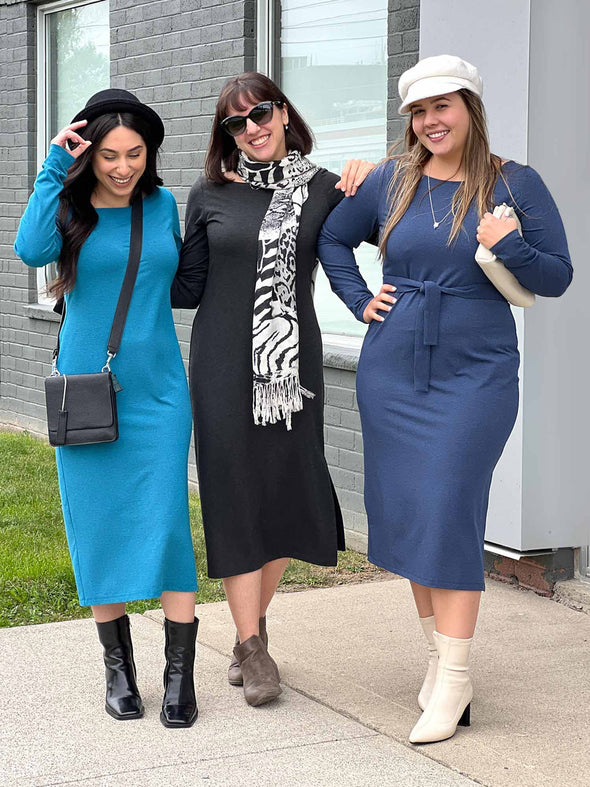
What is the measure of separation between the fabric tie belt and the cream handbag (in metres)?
0.06

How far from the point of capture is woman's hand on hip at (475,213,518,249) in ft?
11.7

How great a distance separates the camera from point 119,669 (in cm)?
409

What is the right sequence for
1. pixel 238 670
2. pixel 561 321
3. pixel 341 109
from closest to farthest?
pixel 238 670
pixel 561 321
pixel 341 109

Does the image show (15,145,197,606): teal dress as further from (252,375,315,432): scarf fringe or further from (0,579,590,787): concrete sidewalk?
(0,579,590,787): concrete sidewalk

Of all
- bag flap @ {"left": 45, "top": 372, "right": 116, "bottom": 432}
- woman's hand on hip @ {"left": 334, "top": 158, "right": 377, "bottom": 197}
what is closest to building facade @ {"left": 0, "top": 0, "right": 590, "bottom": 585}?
woman's hand on hip @ {"left": 334, "top": 158, "right": 377, "bottom": 197}

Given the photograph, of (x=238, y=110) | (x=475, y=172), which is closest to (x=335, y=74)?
(x=238, y=110)

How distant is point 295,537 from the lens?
4273 mm

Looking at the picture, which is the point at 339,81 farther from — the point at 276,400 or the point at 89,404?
the point at 89,404

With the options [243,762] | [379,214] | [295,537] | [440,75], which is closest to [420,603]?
[295,537]

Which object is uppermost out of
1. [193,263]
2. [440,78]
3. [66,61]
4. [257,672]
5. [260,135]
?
[66,61]

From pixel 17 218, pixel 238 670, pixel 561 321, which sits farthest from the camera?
pixel 17 218

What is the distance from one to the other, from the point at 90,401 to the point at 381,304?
95 centimetres

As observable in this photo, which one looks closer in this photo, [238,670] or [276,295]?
[276,295]

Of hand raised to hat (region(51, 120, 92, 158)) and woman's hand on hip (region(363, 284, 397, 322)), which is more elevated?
hand raised to hat (region(51, 120, 92, 158))
